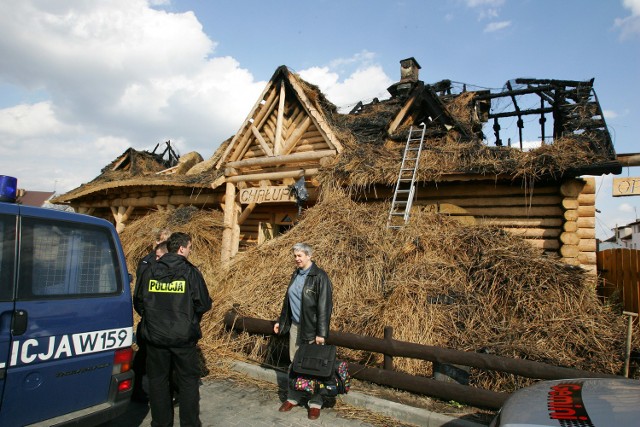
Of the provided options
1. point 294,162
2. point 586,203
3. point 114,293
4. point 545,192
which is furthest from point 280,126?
point 114,293

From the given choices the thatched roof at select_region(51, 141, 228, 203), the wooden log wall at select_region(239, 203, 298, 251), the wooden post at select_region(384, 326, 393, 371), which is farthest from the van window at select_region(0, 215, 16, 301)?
the thatched roof at select_region(51, 141, 228, 203)

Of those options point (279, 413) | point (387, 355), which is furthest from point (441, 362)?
point (279, 413)

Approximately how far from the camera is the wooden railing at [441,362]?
4.11m

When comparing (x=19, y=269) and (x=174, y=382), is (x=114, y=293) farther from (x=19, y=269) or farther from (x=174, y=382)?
(x=174, y=382)

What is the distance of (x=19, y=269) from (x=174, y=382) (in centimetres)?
170

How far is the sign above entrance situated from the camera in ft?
34.4

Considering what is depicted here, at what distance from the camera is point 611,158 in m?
7.37

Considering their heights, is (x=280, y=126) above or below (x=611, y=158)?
above

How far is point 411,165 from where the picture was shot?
905 centimetres

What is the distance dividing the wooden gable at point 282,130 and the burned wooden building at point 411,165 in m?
0.03

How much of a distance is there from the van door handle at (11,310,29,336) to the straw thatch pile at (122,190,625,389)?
12.1 feet

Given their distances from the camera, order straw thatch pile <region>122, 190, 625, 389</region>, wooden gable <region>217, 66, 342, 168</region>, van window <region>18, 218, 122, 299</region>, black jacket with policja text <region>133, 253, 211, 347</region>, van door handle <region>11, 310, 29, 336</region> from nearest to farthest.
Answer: van door handle <region>11, 310, 29, 336</region> → van window <region>18, 218, 122, 299</region> → black jacket with policja text <region>133, 253, 211, 347</region> → straw thatch pile <region>122, 190, 625, 389</region> → wooden gable <region>217, 66, 342, 168</region>

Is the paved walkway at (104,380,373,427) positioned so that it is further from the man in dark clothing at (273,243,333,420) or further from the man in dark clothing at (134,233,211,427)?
the man in dark clothing at (134,233,211,427)

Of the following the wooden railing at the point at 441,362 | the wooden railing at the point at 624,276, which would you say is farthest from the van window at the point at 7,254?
the wooden railing at the point at 624,276
